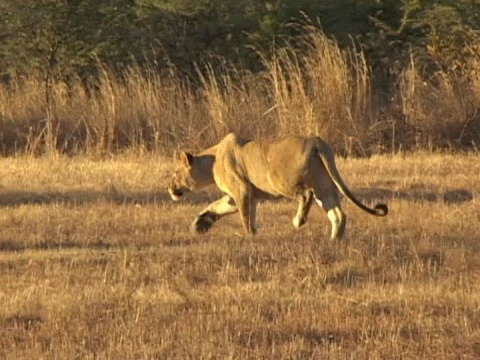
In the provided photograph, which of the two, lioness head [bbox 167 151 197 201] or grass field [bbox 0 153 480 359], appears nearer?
grass field [bbox 0 153 480 359]

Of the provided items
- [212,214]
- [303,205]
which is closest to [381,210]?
[303,205]

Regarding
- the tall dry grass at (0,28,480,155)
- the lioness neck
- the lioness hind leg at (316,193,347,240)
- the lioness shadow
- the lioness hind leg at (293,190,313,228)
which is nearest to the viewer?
the lioness hind leg at (316,193,347,240)

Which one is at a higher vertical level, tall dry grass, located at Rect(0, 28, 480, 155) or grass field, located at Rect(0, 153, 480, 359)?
grass field, located at Rect(0, 153, 480, 359)

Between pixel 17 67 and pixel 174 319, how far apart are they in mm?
16695

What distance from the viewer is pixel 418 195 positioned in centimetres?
1284

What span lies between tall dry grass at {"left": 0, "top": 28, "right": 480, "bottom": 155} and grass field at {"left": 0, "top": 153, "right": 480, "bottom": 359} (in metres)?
4.26

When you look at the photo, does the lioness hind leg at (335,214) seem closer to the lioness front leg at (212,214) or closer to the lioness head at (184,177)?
the lioness front leg at (212,214)

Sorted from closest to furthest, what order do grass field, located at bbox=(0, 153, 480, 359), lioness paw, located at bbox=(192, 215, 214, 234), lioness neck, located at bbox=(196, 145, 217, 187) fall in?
1. grass field, located at bbox=(0, 153, 480, 359)
2. lioness paw, located at bbox=(192, 215, 214, 234)
3. lioness neck, located at bbox=(196, 145, 217, 187)

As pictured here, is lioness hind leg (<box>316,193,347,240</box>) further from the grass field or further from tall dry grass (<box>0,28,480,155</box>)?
tall dry grass (<box>0,28,480,155</box>)

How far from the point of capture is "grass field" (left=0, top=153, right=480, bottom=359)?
6.51 m

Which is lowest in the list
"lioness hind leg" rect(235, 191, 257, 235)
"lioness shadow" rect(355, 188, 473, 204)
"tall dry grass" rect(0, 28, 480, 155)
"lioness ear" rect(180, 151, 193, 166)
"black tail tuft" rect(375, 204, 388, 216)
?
"tall dry grass" rect(0, 28, 480, 155)

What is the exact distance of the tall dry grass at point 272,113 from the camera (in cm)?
1725

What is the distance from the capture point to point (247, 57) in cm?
2778

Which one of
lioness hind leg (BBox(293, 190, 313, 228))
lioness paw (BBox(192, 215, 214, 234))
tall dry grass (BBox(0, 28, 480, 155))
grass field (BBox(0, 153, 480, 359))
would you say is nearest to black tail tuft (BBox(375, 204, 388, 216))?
grass field (BBox(0, 153, 480, 359))
